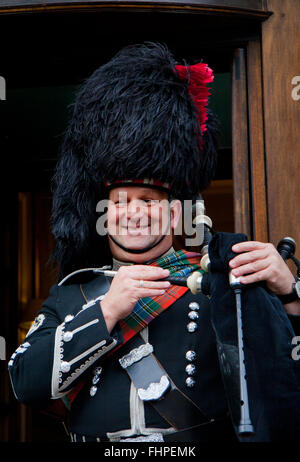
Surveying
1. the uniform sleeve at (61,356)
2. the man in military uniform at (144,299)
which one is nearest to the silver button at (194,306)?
the man in military uniform at (144,299)

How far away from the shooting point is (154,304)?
151cm

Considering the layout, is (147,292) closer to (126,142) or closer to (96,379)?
(96,379)

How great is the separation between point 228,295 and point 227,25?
3.86 feet

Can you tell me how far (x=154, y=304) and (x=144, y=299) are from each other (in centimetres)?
3

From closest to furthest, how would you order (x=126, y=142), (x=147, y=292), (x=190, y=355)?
(x=147, y=292)
(x=190, y=355)
(x=126, y=142)

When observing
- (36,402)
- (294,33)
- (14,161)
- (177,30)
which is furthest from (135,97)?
(14,161)

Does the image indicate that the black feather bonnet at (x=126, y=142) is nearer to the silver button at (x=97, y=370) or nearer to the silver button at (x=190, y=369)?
the silver button at (x=97, y=370)

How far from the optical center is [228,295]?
1.26m

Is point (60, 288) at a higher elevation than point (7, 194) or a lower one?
lower

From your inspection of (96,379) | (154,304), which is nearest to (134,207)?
(154,304)

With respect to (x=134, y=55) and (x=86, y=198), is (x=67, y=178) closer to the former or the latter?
(x=86, y=198)

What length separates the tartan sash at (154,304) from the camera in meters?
1.47

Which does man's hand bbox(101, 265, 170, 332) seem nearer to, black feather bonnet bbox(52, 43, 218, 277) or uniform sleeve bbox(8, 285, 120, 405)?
uniform sleeve bbox(8, 285, 120, 405)

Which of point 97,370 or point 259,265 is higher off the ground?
point 259,265
